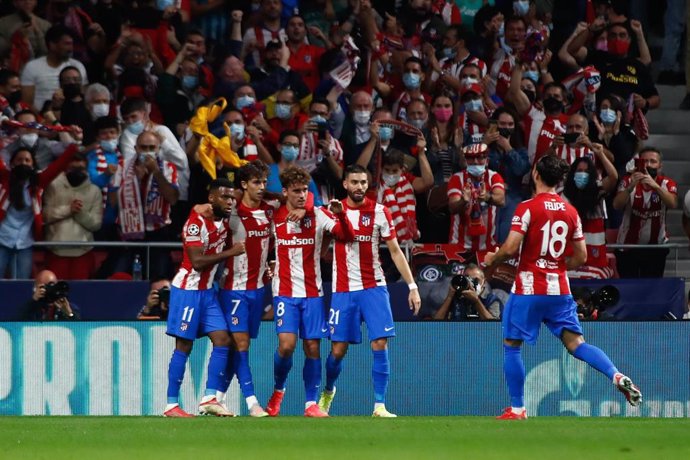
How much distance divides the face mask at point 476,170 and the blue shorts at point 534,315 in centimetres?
462

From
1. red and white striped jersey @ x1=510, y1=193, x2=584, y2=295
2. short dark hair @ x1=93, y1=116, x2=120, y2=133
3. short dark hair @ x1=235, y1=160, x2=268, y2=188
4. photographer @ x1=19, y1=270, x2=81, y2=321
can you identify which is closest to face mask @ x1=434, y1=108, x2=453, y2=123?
short dark hair @ x1=93, y1=116, x2=120, y2=133

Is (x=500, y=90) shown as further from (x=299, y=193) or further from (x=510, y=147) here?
(x=299, y=193)

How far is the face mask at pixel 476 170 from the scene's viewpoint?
16844mm

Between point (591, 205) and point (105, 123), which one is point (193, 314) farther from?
point (591, 205)

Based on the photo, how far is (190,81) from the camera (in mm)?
17828

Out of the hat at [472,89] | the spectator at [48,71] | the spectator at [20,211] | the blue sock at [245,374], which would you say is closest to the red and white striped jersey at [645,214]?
the hat at [472,89]

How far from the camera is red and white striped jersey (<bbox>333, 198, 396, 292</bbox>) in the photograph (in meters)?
13.4

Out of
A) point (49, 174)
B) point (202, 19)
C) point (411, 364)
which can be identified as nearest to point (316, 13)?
point (202, 19)

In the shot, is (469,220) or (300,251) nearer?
(300,251)

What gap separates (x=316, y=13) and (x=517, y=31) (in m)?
2.66

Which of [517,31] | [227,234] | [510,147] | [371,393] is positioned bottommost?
[371,393]

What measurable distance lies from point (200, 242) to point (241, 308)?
2.36 ft

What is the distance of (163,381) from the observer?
49.3 ft

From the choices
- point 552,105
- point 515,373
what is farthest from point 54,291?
point 552,105
